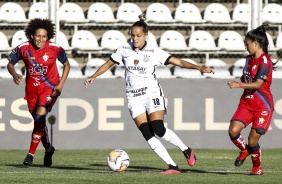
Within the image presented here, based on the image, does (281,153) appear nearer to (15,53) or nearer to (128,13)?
(128,13)

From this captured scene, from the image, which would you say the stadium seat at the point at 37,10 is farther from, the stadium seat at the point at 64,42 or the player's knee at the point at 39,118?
the player's knee at the point at 39,118

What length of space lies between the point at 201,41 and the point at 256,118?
8.32 metres

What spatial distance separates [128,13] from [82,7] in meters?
1.16

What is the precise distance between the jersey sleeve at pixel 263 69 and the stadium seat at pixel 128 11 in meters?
8.79

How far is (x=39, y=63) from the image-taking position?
12.4 metres

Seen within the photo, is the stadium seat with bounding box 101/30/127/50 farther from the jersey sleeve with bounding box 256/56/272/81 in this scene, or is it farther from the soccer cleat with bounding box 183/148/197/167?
the jersey sleeve with bounding box 256/56/272/81

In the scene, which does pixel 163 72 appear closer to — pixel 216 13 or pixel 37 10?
pixel 216 13

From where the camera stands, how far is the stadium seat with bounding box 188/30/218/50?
747 inches

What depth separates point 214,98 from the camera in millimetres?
17438

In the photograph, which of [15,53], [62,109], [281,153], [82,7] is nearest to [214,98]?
[281,153]

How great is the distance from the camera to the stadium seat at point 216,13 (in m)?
19.7

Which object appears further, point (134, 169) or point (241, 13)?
point (241, 13)

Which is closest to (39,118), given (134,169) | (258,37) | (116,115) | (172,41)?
(134,169)

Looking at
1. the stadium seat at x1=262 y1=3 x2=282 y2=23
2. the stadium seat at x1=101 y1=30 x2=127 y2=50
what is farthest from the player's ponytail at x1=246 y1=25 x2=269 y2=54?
the stadium seat at x1=262 y1=3 x2=282 y2=23
